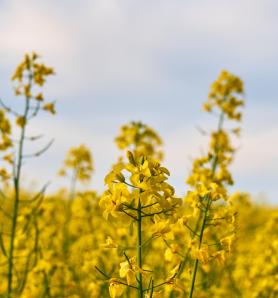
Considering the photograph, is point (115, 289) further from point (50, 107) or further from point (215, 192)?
point (50, 107)

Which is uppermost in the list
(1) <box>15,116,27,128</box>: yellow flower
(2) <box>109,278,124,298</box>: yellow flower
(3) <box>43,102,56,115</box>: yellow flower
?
(3) <box>43,102,56,115</box>: yellow flower

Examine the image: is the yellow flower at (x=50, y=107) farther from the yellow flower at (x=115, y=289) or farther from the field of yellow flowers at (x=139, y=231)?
the yellow flower at (x=115, y=289)

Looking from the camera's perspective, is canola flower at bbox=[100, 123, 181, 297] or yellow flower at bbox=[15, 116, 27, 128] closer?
canola flower at bbox=[100, 123, 181, 297]

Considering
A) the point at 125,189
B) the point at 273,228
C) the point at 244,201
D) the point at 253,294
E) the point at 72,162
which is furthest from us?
the point at 72,162

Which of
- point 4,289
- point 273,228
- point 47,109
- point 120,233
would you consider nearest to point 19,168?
point 47,109

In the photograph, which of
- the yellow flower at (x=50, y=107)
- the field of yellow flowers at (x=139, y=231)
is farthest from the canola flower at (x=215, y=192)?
the yellow flower at (x=50, y=107)

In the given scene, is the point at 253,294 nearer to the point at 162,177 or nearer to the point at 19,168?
the point at 19,168

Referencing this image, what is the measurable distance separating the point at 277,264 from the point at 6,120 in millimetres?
2810

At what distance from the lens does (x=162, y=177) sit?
2.18m

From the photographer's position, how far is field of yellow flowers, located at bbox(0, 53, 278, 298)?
2184mm

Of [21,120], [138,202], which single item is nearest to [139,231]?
[138,202]

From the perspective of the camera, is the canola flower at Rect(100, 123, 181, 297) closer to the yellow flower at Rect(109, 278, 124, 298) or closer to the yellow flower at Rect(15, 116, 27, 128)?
the yellow flower at Rect(109, 278, 124, 298)

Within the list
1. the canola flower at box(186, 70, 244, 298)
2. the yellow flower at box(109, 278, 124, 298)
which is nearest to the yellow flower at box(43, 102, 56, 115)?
the canola flower at box(186, 70, 244, 298)

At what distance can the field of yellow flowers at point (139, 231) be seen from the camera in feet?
7.16
